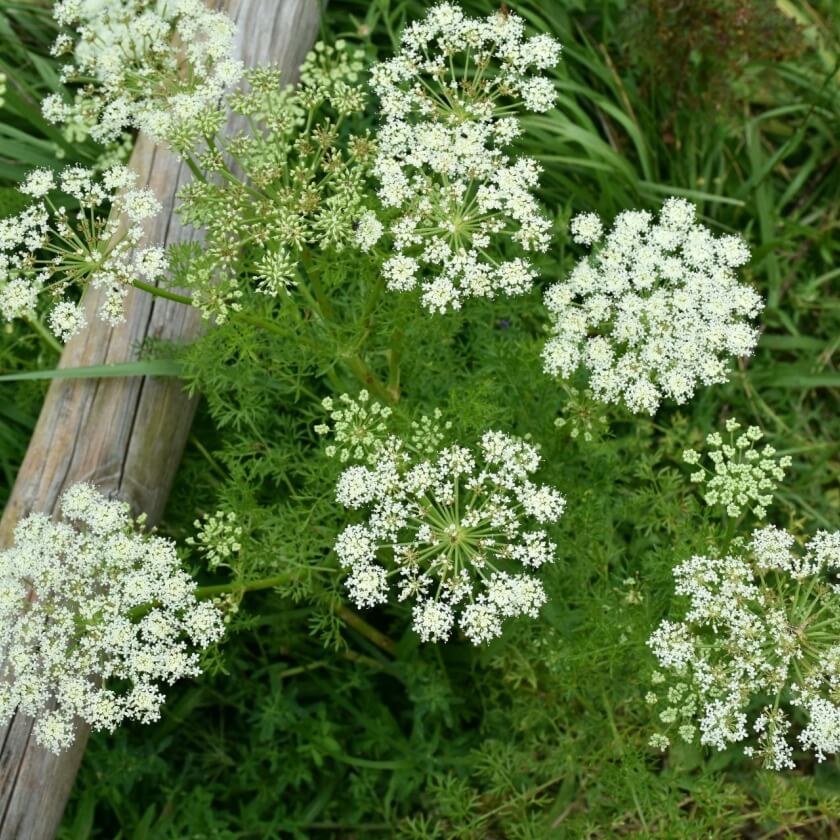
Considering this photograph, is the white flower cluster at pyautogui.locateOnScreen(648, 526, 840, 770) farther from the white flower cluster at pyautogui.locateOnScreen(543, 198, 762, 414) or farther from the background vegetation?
the white flower cluster at pyautogui.locateOnScreen(543, 198, 762, 414)

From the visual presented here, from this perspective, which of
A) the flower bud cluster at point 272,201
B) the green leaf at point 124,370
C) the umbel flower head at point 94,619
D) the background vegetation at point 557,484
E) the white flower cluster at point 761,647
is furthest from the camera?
the green leaf at point 124,370

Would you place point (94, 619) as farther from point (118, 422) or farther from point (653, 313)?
point (653, 313)

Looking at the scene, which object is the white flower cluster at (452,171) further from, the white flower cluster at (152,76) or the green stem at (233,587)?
the green stem at (233,587)

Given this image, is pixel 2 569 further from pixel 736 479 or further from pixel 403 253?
pixel 736 479

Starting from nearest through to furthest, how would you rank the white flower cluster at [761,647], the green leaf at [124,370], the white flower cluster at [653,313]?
1. the white flower cluster at [761,647]
2. the white flower cluster at [653,313]
3. the green leaf at [124,370]

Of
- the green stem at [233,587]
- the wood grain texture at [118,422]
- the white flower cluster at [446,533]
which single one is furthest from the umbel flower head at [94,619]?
the wood grain texture at [118,422]

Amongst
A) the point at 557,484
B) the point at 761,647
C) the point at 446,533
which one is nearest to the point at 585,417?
the point at 557,484
